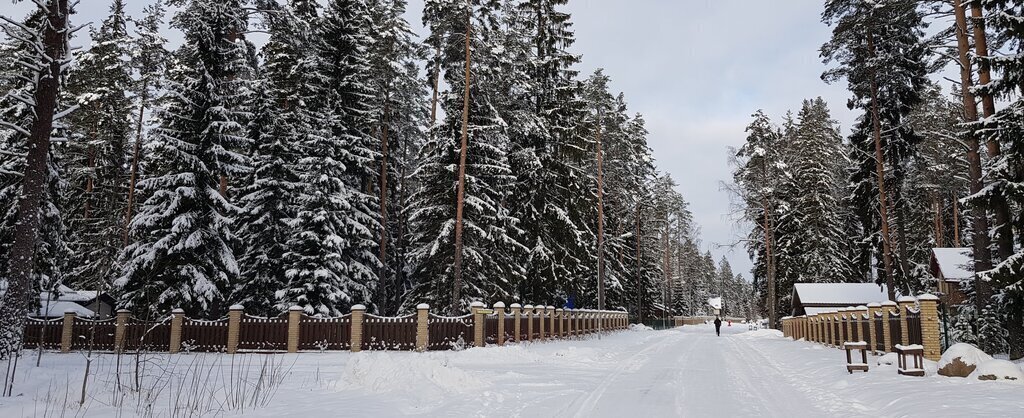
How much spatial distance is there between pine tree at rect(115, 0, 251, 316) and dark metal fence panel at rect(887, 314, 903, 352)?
839 inches

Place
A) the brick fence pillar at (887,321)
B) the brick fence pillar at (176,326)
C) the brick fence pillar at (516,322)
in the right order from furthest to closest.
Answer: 1. the brick fence pillar at (516,322)
2. the brick fence pillar at (176,326)
3. the brick fence pillar at (887,321)

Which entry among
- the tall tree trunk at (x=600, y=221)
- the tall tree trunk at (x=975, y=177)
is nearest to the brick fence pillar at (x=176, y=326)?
the tall tree trunk at (x=600, y=221)

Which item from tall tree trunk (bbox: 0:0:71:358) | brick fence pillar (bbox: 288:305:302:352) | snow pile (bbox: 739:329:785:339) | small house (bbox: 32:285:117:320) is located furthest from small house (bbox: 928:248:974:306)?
small house (bbox: 32:285:117:320)

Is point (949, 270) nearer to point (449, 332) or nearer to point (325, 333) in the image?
point (449, 332)

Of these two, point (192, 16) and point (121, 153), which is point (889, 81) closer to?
point (192, 16)

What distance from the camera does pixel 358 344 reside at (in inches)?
747

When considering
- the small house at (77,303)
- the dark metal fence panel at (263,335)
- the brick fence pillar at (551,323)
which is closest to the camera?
the dark metal fence panel at (263,335)

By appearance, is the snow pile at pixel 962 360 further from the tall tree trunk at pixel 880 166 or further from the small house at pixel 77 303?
the small house at pixel 77 303

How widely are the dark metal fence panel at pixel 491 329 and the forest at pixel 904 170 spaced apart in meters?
14.1

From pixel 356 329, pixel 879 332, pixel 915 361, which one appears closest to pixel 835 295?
pixel 879 332

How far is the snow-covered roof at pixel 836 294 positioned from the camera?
39812 mm

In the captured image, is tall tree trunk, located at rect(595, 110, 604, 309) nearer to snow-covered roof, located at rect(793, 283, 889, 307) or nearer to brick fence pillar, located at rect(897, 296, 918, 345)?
snow-covered roof, located at rect(793, 283, 889, 307)

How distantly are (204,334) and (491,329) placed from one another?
970 centimetres

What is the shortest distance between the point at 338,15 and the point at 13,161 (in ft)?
44.7
